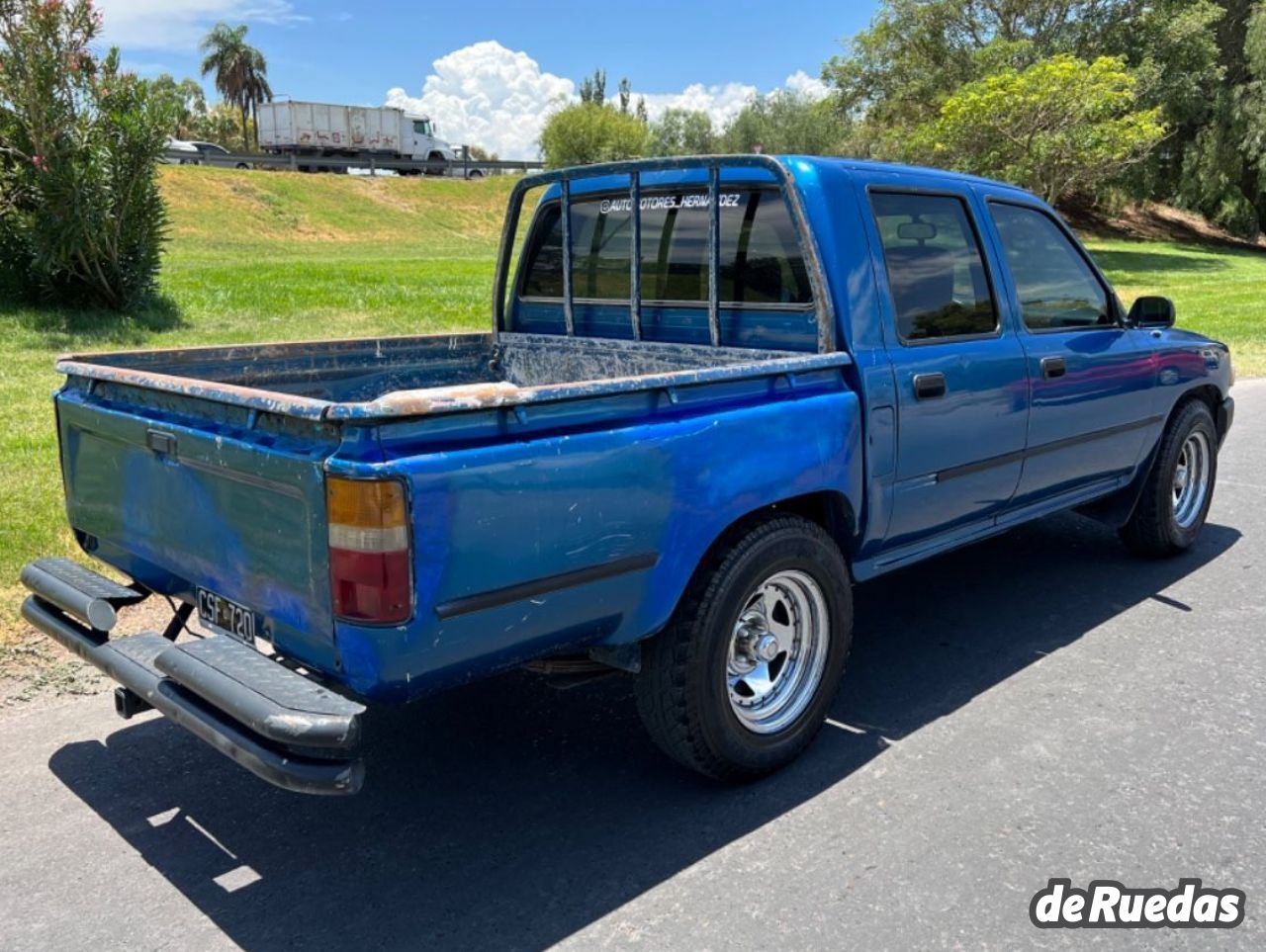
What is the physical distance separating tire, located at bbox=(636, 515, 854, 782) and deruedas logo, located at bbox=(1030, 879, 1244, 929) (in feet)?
3.17

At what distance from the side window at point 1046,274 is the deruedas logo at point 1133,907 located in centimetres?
246

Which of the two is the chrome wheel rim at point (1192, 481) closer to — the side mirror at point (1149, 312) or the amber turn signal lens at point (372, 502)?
the side mirror at point (1149, 312)

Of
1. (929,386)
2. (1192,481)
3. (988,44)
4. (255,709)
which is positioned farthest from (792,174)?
(988,44)

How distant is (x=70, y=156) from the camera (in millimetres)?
13344

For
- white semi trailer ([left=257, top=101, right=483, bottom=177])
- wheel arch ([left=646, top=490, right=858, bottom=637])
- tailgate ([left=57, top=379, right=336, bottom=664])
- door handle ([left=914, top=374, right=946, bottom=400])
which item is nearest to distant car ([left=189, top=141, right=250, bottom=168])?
white semi trailer ([left=257, top=101, right=483, bottom=177])

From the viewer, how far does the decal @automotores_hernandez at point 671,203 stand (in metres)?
4.18

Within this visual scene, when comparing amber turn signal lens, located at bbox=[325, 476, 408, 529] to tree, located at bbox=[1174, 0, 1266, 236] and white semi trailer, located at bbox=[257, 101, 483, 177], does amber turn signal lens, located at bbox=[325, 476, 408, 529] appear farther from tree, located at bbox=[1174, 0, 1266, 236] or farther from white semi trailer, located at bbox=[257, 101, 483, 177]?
white semi trailer, located at bbox=[257, 101, 483, 177]

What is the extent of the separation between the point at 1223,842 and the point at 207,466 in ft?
10.3

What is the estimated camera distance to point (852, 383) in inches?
147

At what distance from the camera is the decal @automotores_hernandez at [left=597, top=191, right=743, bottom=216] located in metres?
4.18

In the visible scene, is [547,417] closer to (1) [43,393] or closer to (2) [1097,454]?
(2) [1097,454]

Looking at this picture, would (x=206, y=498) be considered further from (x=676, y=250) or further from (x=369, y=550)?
(x=676, y=250)

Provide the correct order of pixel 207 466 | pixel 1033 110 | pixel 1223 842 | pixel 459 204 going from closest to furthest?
pixel 207 466 → pixel 1223 842 → pixel 1033 110 → pixel 459 204

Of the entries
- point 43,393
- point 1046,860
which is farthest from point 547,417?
point 43,393
